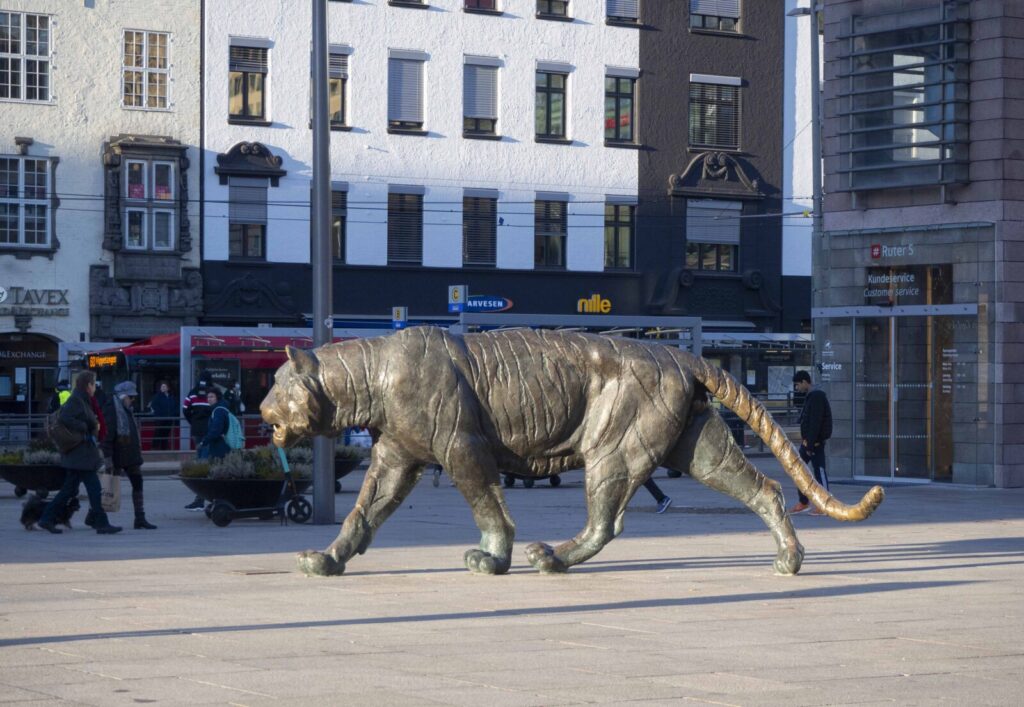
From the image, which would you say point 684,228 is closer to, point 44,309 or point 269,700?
point 44,309

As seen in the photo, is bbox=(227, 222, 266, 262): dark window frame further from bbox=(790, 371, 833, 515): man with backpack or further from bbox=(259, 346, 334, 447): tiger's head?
bbox=(259, 346, 334, 447): tiger's head

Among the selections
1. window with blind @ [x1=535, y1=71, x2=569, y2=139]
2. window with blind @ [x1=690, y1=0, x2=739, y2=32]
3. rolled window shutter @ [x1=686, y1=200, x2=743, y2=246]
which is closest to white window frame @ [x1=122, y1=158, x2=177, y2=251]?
window with blind @ [x1=535, y1=71, x2=569, y2=139]

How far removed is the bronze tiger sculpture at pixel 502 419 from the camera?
487 inches

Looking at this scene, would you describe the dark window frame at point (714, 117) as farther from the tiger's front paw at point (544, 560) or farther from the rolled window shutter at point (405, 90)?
the tiger's front paw at point (544, 560)

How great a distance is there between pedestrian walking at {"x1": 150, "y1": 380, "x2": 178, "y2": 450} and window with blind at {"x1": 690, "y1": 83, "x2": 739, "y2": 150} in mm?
18693

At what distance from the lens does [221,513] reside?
57.9 feet

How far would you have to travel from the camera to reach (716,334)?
149 feet

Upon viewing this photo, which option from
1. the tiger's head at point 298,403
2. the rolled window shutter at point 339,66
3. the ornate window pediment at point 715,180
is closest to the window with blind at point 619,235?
the ornate window pediment at point 715,180

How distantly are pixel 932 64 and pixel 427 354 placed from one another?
1467 centimetres

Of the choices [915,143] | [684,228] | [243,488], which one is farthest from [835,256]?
[684,228]

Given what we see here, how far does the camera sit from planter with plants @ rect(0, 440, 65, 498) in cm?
1961

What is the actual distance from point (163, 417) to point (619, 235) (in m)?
17.5

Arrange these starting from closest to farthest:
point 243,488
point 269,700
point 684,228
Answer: point 269,700, point 243,488, point 684,228

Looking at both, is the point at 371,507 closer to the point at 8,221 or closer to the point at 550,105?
the point at 8,221
